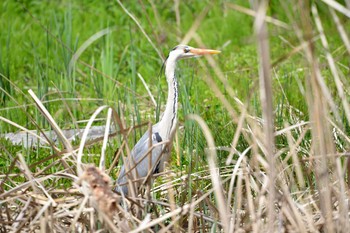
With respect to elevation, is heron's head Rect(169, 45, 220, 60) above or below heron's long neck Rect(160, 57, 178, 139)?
above

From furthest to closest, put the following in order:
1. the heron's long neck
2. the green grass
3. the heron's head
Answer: the heron's head, the heron's long neck, the green grass

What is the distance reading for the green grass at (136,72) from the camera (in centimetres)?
444

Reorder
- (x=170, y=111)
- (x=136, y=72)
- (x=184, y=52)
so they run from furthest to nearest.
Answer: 1. (x=136, y=72)
2. (x=184, y=52)
3. (x=170, y=111)

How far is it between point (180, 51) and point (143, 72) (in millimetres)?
2128

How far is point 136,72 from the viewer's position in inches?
265

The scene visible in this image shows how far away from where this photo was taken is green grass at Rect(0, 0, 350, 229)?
4438mm

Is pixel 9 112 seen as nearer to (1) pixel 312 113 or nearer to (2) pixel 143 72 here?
(2) pixel 143 72

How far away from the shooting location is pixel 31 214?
10.3 ft

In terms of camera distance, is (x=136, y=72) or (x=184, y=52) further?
(x=136, y=72)

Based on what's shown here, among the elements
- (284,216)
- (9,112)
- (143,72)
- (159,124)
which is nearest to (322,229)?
(284,216)

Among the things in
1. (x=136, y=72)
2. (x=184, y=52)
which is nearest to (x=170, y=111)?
(x=184, y=52)

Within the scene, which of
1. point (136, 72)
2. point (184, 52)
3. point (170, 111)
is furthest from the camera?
point (136, 72)

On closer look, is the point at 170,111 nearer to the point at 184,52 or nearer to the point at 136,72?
the point at 184,52

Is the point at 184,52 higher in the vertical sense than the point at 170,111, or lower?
higher
